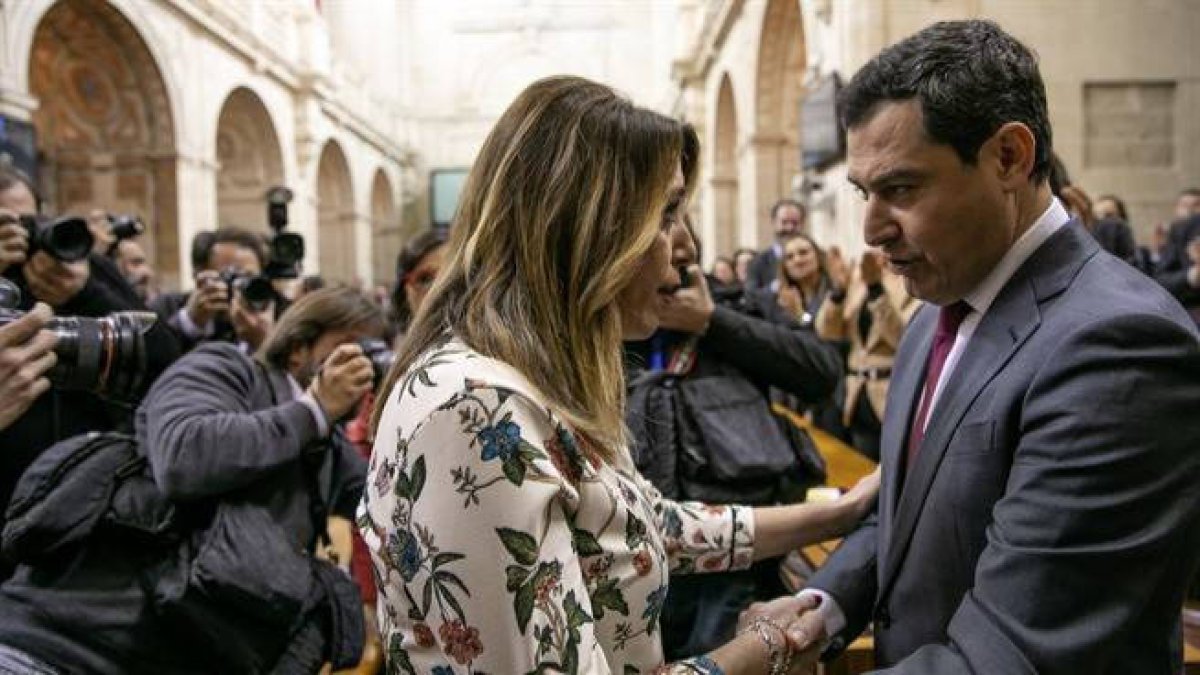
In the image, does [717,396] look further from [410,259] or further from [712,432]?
[410,259]

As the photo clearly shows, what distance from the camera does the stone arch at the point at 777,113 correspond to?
11.7 meters

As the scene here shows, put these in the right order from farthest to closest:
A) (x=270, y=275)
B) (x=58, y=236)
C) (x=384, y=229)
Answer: (x=384, y=229)
(x=270, y=275)
(x=58, y=236)

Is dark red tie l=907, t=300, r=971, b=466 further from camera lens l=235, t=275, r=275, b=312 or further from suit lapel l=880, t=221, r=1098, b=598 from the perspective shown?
camera lens l=235, t=275, r=275, b=312

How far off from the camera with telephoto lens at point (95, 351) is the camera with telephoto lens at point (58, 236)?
106cm

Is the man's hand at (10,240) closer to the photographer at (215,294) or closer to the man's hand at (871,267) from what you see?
the photographer at (215,294)

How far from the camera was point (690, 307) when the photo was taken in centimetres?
250

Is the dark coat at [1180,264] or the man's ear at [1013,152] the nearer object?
the man's ear at [1013,152]

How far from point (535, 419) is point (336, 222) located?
21.3 m

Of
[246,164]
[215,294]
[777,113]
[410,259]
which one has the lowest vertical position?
[215,294]

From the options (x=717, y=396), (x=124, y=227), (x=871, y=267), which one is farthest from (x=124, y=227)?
(x=871, y=267)

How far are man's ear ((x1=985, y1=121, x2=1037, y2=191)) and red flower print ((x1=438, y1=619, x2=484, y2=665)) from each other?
101 centimetres

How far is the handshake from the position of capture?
1531mm

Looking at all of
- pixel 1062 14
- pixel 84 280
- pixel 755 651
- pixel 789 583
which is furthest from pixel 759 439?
pixel 1062 14

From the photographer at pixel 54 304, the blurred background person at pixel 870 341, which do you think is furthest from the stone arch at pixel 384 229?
the photographer at pixel 54 304
